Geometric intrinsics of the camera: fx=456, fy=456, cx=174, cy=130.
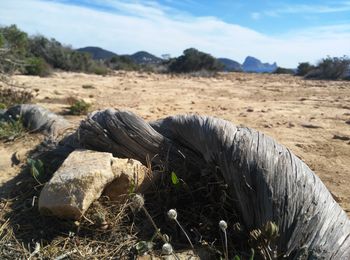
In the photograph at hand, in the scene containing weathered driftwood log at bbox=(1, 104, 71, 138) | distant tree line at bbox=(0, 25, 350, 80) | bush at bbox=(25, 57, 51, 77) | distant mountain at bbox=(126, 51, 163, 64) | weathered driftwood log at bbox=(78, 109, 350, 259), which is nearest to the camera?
weathered driftwood log at bbox=(78, 109, 350, 259)

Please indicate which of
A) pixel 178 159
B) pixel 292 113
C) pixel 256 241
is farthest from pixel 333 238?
pixel 292 113

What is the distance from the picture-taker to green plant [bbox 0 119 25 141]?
4.26 m

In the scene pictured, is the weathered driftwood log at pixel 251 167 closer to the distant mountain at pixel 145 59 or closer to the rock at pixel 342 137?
the rock at pixel 342 137

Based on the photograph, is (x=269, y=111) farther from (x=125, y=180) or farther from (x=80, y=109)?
(x=125, y=180)

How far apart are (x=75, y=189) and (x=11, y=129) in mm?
2269

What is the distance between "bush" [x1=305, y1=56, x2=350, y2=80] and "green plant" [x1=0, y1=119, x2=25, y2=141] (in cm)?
1361

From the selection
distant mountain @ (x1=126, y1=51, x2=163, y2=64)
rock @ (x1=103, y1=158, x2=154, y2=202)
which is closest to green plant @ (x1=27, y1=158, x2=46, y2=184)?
rock @ (x1=103, y1=158, x2=154, y2=202)

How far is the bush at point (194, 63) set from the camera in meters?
21.5

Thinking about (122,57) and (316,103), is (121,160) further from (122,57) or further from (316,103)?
(122,57)

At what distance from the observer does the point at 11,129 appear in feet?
14.3

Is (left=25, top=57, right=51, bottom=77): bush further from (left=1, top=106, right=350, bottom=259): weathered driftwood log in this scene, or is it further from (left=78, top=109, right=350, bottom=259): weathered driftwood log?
(left=78, top=109, right=350, bottom=259): weathered driftwood log

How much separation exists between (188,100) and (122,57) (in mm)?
17855

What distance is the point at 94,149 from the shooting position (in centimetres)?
297

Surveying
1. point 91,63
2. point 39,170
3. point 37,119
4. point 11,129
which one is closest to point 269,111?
point 37,119
